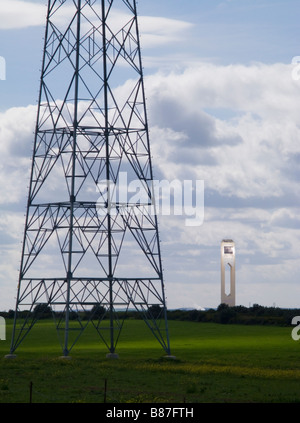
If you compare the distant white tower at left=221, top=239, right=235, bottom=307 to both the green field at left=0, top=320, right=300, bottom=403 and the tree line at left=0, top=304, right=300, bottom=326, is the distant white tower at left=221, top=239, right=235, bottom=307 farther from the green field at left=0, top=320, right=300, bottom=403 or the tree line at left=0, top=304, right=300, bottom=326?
the green field at left=0, top=320, right=300, bottom=403

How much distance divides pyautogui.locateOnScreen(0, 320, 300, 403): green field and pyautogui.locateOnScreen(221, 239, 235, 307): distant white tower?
2325 inches

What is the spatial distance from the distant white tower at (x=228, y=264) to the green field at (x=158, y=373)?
194 feet

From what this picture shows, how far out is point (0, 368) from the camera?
4416 centimetres

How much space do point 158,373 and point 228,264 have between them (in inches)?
3530

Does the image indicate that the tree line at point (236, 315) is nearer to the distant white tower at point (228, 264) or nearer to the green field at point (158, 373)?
the distant white tower at point (228, 264)

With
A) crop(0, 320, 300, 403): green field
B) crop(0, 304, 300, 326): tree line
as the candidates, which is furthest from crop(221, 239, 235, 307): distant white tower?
crop(0, 320, 300, 403): green field

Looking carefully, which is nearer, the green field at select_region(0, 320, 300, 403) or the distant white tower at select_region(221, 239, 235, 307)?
the green field at select_region(0, 320, 300, 403)

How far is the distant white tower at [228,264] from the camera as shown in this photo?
13038 centimetres

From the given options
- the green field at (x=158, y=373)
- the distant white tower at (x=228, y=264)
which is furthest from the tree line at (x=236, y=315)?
the green field at (x=158, y=373)

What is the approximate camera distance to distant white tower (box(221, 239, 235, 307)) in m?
130

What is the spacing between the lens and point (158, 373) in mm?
42531

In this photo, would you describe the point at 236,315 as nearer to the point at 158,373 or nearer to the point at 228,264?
the point at 228,264

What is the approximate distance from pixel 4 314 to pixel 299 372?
299 feet
